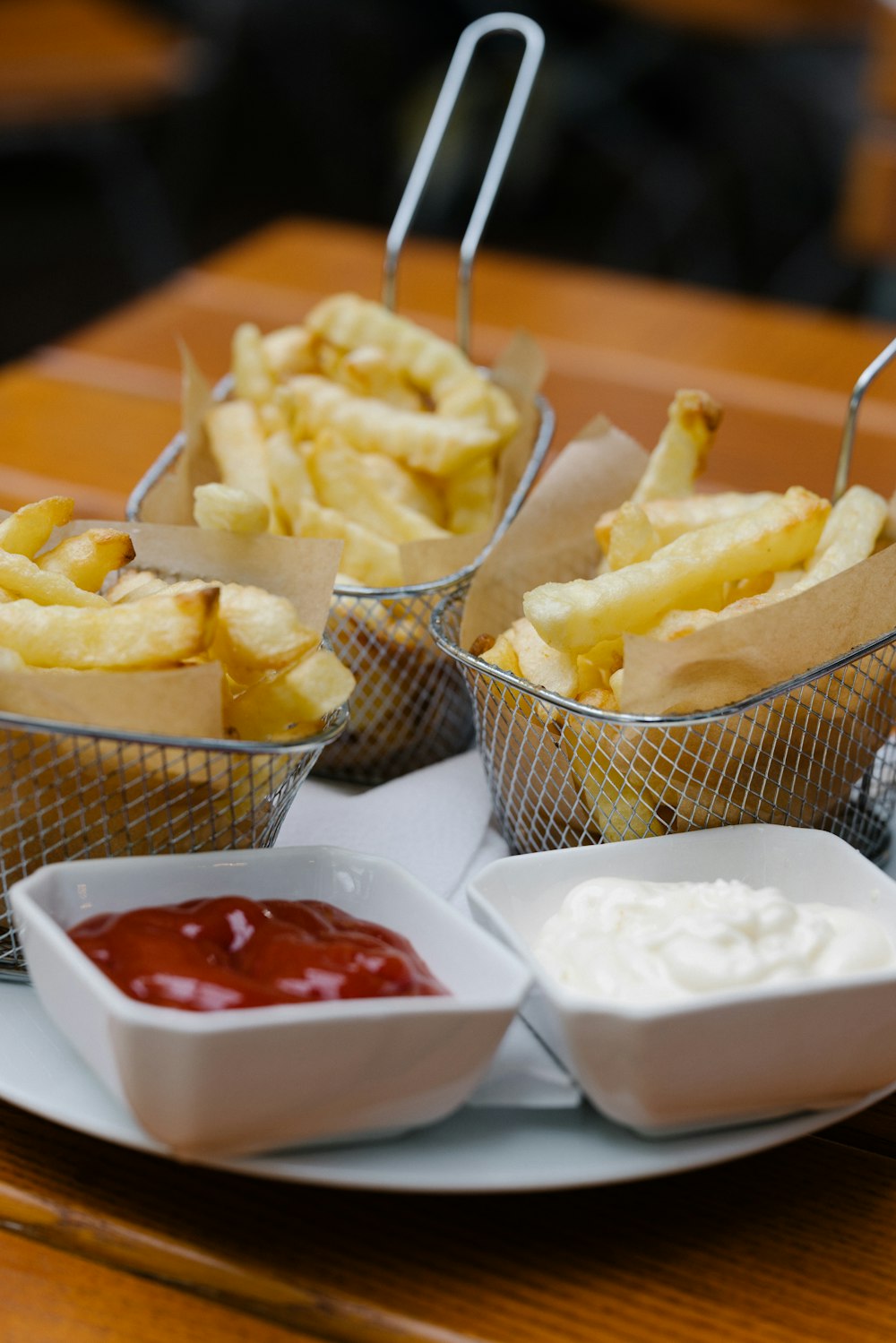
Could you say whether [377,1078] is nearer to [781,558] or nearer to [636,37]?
[781,558]

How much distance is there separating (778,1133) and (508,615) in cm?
58

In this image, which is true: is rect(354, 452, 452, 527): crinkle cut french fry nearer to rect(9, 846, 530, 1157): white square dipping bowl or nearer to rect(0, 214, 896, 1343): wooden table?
rect(9, 846, 530, 1157): white square dipping bowl

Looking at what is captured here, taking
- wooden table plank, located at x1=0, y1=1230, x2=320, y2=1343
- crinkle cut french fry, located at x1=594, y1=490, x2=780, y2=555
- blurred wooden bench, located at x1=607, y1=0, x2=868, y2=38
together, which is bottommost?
wooden table plank, located at x1=0, y1=1230, x2=320, y2=1343

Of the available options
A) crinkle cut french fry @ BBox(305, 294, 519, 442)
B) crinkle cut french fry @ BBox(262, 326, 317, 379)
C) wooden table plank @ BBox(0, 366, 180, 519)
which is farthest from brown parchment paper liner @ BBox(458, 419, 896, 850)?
wooden table plank @ BBox(0, 366, 180, 519)

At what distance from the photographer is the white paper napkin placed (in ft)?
4.17

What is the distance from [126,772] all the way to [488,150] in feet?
17.4

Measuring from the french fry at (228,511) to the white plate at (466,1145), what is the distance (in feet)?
1.48

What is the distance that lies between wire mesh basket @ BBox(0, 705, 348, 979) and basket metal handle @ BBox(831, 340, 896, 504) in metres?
0.58

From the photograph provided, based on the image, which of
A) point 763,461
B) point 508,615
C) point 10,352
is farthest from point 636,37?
point 508,615

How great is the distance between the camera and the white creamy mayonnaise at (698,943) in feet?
3.09

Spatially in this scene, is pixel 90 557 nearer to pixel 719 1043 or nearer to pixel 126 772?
pixel 126 772

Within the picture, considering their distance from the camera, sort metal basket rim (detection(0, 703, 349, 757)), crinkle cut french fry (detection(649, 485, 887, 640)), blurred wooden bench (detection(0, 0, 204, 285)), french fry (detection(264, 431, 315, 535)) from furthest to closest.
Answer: blurred wooden bench (detection(0, 0, 204, 285)), french fry (detection(264, 431, 315, 535)), crinkle cut french fry (detection(649, 485, 887, 640)), metal basket rim (detection(0, 703, 349, 757))

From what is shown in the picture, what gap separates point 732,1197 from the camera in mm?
971

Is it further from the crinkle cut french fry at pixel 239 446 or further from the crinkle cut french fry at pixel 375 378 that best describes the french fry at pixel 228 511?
the crinkle cut french fry at pixel 375 378
